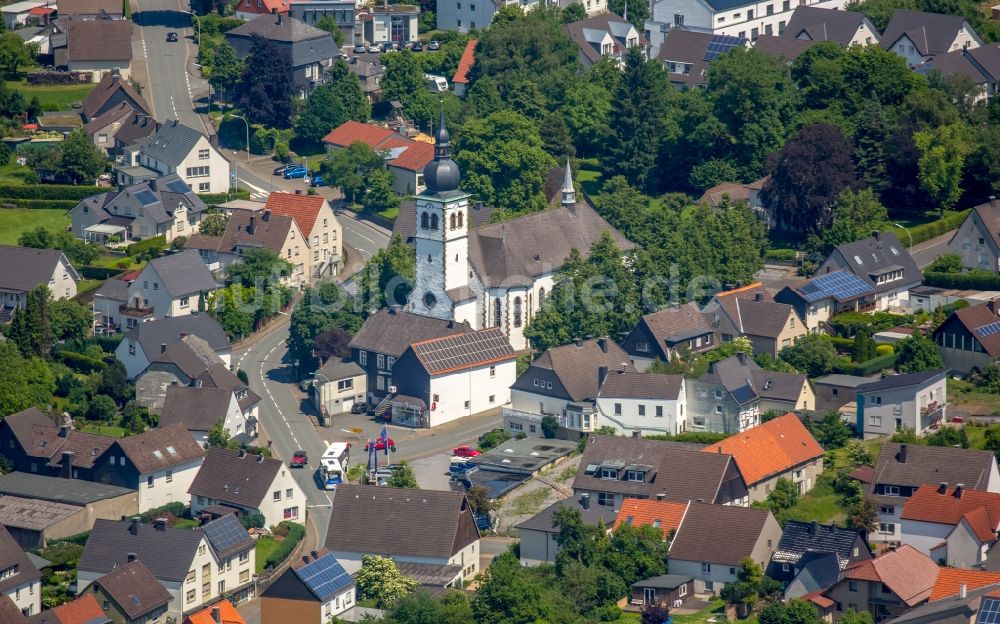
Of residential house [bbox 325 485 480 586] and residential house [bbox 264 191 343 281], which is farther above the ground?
residential house [bbox 264 191 343 281]

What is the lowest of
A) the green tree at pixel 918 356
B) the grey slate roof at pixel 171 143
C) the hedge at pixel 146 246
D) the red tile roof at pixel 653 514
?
the red tile roof at pixel 653 514

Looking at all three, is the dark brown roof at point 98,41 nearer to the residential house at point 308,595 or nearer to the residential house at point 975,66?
the residential house at point 975,66

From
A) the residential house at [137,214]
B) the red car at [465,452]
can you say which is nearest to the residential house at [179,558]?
the red car at [465,452]

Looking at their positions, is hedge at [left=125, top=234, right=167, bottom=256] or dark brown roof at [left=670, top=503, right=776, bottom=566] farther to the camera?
hedge at [left=125, top=234, right=167, bottom=256]

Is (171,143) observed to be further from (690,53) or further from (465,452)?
(465,452)

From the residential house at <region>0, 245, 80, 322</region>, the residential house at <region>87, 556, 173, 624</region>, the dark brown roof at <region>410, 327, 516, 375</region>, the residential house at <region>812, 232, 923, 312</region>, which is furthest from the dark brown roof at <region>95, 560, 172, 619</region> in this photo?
the residential house at <region>812, 232, 923, 312</region>

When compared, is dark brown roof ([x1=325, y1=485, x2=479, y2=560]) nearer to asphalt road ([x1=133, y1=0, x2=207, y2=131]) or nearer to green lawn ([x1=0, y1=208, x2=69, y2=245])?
green lawn ([x1=0, y1=208, x2=69, y2=245])

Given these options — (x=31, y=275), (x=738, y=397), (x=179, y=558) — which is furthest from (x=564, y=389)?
(x=31, y=275)
